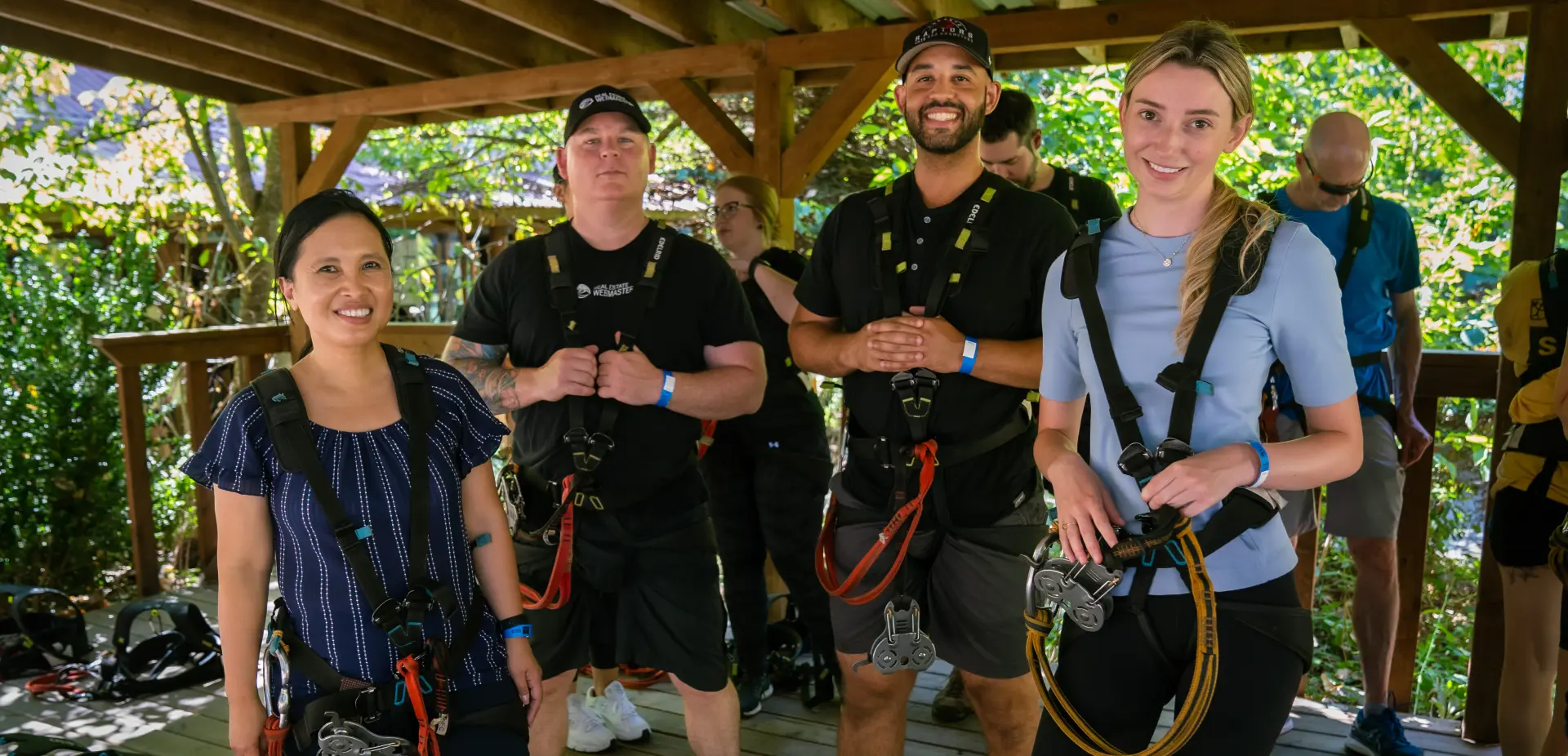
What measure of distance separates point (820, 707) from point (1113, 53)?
11.3ft

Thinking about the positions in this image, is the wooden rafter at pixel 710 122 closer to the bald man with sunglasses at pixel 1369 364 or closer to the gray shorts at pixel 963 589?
the bald man with sunglasses at pixel 1369 364

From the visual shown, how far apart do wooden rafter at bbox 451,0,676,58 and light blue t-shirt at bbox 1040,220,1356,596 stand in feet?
11.9

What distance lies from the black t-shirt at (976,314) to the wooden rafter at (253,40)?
4.14 meters

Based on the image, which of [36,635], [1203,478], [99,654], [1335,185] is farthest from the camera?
[99,654]

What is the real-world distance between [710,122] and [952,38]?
2922mm

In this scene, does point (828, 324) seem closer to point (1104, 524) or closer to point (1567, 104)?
point (1104, 524)

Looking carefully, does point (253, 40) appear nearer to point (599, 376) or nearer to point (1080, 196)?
point (599, 376)

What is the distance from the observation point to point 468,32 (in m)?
5.50

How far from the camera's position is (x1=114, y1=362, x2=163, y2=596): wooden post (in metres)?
5.15

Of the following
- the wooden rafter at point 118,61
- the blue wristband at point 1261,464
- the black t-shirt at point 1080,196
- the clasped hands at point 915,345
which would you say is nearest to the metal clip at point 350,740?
the clasped hands at point 915,345

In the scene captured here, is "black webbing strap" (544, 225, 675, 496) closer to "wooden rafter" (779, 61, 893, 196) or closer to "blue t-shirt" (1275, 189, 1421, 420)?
"blue t-shirt" (1275, 189, 1421, 420)

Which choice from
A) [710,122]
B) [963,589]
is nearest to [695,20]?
[710,122]

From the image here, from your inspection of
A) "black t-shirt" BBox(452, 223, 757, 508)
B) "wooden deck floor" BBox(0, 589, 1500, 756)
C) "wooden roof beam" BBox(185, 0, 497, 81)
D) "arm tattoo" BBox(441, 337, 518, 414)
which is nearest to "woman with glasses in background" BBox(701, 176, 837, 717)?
"wooden deck floor" BBox(0, 589, 1500, 756)

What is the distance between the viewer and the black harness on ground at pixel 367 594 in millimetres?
1819
